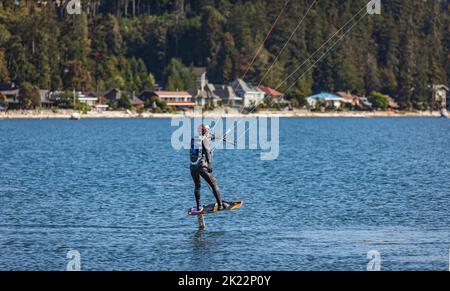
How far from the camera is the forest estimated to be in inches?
5925

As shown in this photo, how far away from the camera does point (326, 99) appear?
166500 millimetres

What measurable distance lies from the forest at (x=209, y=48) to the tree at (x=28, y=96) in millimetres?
3785

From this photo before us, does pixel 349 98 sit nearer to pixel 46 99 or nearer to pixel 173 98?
pixel 173 98

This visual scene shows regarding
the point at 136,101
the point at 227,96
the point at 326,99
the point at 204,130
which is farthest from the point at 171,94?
the point at 204,130

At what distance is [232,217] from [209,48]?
148288 mm

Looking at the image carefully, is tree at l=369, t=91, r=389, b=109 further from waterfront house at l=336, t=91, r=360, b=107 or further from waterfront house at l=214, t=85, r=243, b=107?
waterfront house at l=214, t=85, r=243, b=107

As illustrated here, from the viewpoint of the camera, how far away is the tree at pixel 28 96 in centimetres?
13412

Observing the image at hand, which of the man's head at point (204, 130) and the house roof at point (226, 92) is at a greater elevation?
the man's head at point (204, 130)

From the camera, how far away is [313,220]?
2692 centimetres

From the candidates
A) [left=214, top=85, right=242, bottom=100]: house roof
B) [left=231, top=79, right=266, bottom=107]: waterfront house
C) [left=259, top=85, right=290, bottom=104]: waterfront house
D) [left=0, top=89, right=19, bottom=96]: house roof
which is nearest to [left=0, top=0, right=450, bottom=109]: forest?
[left=259, top=85, right=290, bottom=104]: waterfront house

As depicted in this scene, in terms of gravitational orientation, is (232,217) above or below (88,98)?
above

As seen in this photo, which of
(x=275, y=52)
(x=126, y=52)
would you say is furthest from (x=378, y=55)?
(x=126, y=52)

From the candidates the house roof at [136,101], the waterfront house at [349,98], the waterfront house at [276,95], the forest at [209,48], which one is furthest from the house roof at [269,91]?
the house roof at [136,101]

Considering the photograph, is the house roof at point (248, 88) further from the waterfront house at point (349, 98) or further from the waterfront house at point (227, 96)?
the waterfront house at point (349, 98)
